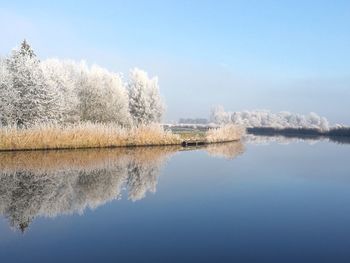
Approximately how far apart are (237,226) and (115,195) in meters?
5.69

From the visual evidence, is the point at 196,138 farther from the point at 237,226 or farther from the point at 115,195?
the point at 237,226

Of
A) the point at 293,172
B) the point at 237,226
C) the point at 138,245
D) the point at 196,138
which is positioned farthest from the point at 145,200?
the point at 196,138

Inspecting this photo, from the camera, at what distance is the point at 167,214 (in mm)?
13125

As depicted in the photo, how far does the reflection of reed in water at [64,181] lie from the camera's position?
13578 millimetres

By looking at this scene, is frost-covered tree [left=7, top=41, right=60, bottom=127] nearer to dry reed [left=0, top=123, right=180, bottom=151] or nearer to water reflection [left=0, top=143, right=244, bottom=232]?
dry reed [left=0, top=123, right=180, bottom=151]

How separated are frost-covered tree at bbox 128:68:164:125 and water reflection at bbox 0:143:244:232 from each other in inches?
1010

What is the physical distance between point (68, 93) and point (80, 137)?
29.8 ft

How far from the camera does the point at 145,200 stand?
15195 millimetres

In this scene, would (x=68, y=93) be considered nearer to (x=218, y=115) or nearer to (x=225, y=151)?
(x=225, y=151)

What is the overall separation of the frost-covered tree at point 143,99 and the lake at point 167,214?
99.5ft

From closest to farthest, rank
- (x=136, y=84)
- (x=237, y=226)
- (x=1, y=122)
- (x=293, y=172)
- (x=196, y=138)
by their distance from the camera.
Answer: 1. (x=237, y=226)
2. (x=293, y=172)
3. (x=1, y=122)
4. (x=196, y=138)
5. (x=136, y=84)

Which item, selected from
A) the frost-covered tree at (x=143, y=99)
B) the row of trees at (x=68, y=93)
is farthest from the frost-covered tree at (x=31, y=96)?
the frost-covered tree at (x=143, y=99)

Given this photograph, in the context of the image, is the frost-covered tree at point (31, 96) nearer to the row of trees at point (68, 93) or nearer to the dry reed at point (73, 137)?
the row of trees at point (68, 93)

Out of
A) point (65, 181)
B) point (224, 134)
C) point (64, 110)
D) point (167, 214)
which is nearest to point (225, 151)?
point (224, 134)
